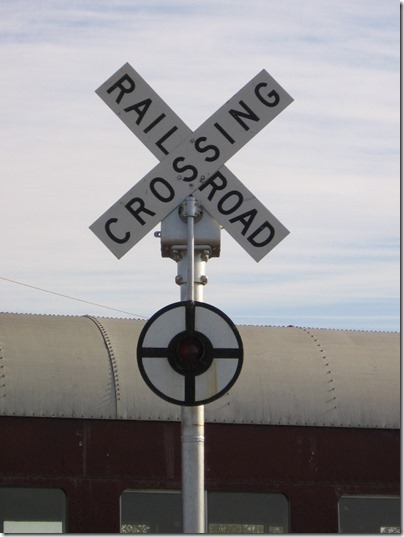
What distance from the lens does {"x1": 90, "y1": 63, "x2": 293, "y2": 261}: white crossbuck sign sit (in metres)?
5.27

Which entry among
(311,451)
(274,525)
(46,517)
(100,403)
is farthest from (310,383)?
(46,517)

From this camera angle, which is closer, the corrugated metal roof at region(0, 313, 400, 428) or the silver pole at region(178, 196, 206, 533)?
the silver pole at region(178, 196, 206, 533)

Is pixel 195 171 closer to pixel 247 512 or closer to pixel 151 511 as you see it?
pixel 151 511

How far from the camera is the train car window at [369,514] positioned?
31.3 ft

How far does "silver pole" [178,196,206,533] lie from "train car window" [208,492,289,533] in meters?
4.31

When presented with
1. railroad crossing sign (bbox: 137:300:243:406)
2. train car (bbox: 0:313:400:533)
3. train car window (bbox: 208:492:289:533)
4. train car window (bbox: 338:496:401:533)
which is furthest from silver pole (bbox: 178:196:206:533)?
train car window (bbox: 338:496:401:533)

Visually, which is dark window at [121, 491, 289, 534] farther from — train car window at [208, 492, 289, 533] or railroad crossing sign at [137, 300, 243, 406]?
railroad crossing sign at [137, 300, 243, 406]

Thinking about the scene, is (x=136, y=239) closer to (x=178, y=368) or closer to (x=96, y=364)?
(x=178, y=368)

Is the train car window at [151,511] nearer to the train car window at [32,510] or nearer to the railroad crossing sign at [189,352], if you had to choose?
the train car window at [32,510]

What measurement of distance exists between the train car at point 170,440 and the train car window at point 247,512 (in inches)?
0.4

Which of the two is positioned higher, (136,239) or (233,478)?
(136,239)

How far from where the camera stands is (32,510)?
8945 millimetres

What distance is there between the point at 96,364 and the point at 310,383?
1.93 metres

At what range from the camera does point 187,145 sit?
17.4 feet
